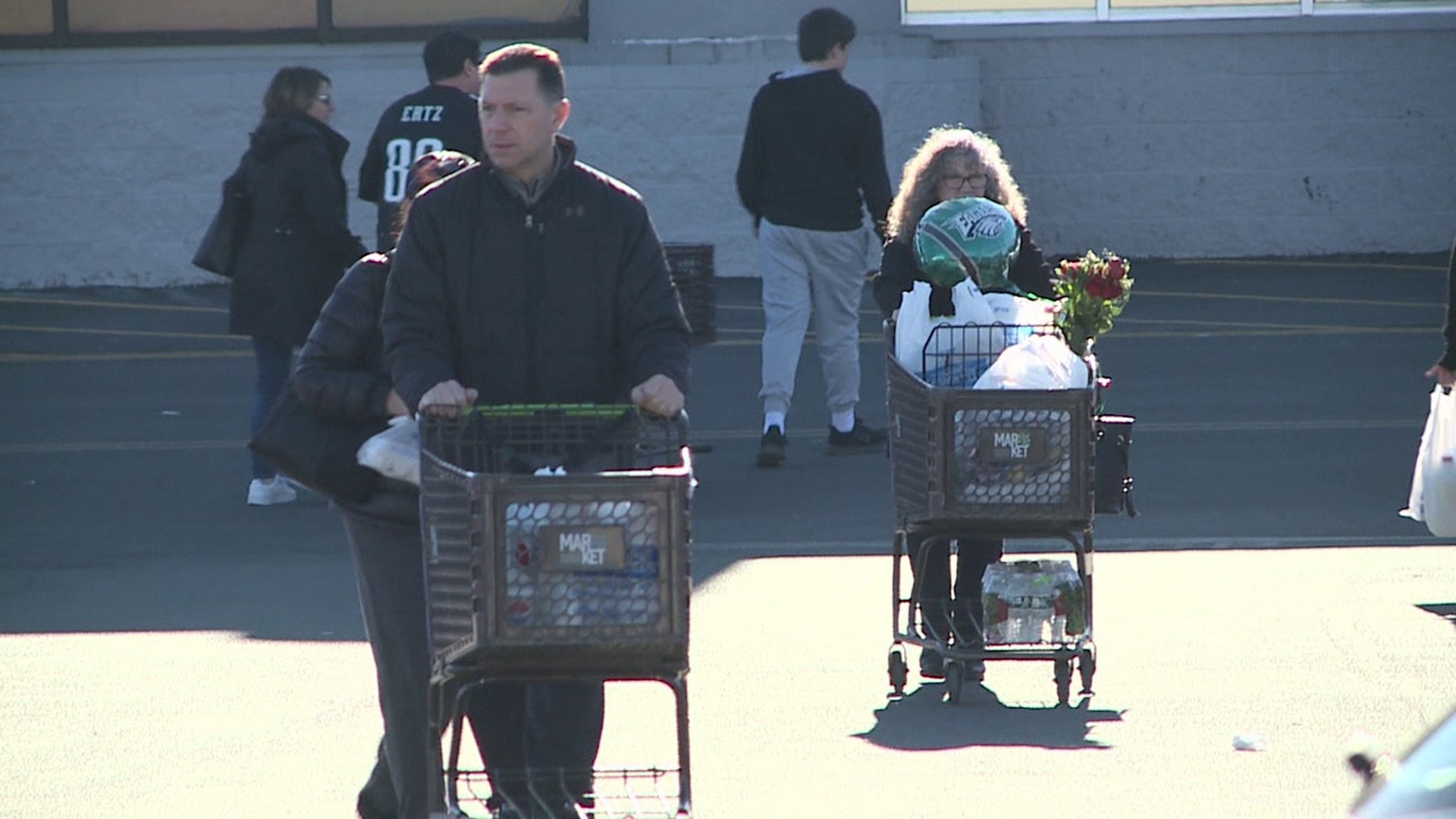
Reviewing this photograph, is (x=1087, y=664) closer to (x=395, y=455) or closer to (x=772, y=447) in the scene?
(x=395, y=455)

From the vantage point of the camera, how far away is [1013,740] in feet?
22.7

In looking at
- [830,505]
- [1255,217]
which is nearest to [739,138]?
[1255,217]

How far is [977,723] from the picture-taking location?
717cm

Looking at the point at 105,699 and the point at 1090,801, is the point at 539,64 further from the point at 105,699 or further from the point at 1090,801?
the point at 105,699

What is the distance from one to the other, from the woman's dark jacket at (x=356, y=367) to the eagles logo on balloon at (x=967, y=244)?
2260 mm

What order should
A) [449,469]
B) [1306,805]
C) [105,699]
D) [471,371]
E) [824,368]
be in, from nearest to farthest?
[449,469], [471,371], [1306,805], [105,699], [824,368]

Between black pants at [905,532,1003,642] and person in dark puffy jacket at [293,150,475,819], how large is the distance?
2.51 m

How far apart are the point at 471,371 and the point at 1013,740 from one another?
241 cm

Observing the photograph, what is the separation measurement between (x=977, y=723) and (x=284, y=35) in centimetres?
1548

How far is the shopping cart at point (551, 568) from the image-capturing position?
4590 millimetres

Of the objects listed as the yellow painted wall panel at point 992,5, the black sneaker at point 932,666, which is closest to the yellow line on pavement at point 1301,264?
the yellow painted wall panel at point 992,5

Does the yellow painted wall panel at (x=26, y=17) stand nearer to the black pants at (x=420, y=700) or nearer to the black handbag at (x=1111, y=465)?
the black handbag at (x=1111, y=465)

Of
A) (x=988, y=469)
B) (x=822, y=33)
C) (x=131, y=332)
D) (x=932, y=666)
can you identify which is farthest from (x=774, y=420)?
(x=131, y=332)

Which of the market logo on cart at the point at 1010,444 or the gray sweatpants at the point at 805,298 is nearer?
the market logo on cart at the point at 1010,444
